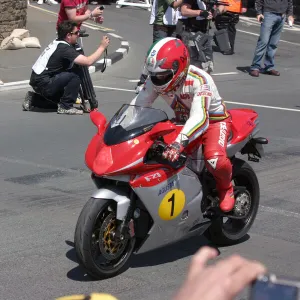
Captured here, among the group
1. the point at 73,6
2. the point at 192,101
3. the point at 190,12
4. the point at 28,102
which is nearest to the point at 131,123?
the point at 192,101

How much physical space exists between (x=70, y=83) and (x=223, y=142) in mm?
5805

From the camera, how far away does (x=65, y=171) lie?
8.05 meters

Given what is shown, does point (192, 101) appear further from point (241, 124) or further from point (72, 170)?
point (72, 170)

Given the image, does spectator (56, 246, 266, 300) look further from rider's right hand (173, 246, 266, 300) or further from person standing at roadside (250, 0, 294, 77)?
person standing at roadside (250, 0, 294, 77)

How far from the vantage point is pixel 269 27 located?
15430 millimetres

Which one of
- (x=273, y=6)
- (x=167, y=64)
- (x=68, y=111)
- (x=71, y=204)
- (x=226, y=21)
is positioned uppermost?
(x=167, y=64)

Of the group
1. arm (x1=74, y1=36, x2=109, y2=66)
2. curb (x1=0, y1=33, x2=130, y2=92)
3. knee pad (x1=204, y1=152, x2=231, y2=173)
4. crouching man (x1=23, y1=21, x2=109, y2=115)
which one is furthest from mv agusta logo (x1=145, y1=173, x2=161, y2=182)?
curb (x1=0, y1=33, x2=130, y2=92)

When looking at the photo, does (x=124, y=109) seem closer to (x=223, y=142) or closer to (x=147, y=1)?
(x=223, y=142)

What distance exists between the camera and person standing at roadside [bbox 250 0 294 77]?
15.3 metres

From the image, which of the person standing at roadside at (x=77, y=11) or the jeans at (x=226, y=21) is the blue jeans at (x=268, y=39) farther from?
the person standing at roadside at (x=77, y=11)

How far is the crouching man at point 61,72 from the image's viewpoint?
1094cm

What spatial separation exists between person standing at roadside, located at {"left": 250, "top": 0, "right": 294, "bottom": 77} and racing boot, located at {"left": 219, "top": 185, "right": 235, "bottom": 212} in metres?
10.0

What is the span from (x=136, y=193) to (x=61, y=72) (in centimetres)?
631

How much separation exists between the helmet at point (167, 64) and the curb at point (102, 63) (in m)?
7.87
